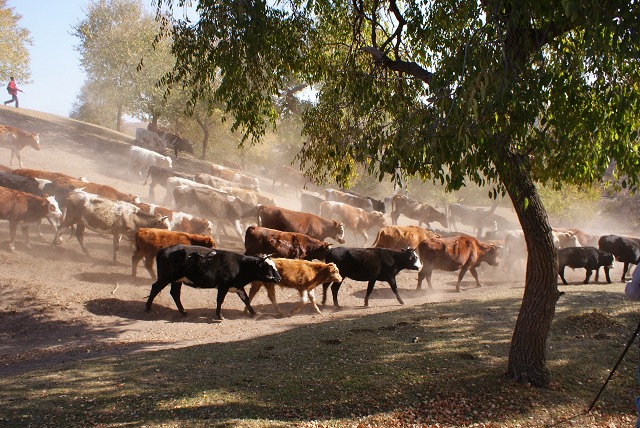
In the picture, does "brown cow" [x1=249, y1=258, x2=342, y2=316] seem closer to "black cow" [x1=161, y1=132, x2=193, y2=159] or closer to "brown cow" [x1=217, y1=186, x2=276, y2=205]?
"brown cow" [x1=217, y1=186, x2=276, y2=205]

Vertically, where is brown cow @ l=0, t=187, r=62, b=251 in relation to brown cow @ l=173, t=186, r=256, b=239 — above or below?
below

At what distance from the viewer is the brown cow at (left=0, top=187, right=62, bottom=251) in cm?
1581

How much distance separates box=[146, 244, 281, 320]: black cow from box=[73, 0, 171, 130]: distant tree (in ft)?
101

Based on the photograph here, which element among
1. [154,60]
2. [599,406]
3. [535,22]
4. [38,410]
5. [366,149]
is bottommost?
[38,410]

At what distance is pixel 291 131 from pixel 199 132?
9.14 meters

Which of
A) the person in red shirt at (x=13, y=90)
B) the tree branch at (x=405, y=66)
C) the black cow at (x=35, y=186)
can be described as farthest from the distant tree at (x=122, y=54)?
the tree branch at (x=405, y=66)

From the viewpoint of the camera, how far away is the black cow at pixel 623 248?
21219 mm

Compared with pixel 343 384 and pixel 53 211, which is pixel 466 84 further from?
pixel 53 211

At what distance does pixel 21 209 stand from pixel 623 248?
22.8 m

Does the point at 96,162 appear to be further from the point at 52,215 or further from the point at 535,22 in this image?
the point at 535,22

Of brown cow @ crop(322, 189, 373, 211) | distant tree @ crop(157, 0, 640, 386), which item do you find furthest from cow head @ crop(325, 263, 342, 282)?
brown cow @ crop(322, 189, 373, 211)

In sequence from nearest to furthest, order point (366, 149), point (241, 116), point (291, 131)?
point (366, 149) < point (241, 116) < point (291, 131)

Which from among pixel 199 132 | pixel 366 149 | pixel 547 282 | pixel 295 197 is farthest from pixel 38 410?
pixel 199 132

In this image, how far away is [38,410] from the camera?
244 inches
